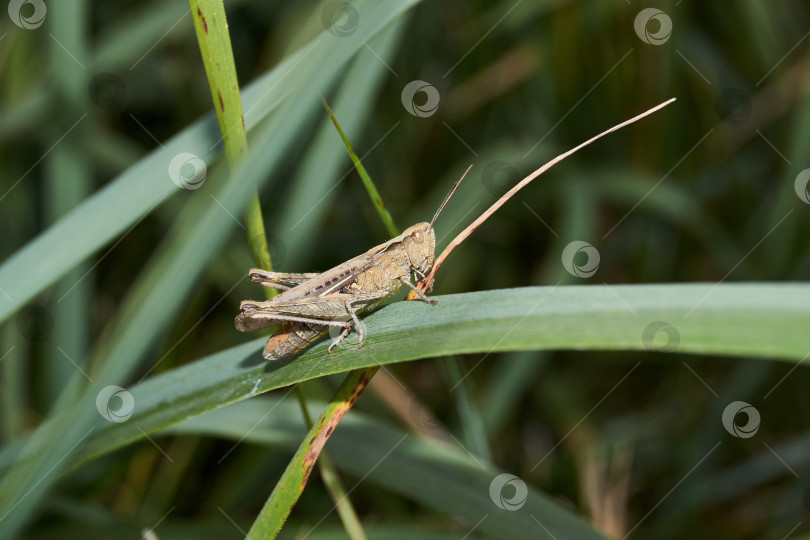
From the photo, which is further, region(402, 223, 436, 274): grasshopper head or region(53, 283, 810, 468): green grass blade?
region(402, 223, 436, 274): grasshopper head

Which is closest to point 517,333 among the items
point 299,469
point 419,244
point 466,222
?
point 299,469

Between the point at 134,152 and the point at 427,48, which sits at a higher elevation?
the point at 134,152

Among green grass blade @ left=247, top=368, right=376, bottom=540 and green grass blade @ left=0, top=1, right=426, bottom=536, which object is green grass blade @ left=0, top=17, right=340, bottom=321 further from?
green grass blade @ left=247, top=368, right=376, bottom=540

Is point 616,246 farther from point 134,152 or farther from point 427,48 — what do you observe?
point 134,152

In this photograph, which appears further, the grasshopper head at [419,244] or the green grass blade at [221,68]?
the grasshopper head at [419,244]

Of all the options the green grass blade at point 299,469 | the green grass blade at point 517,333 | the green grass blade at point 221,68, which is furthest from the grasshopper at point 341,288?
the green grass blade at point 221,68

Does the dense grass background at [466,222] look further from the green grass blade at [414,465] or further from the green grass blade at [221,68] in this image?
the green grass blade at [221,68]

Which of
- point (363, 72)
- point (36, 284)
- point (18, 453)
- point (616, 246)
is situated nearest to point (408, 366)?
point (616, 246)

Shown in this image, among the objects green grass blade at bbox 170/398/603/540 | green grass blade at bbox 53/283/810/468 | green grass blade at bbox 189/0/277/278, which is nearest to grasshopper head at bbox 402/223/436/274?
green grass blade at bbox 53/283/810/468
